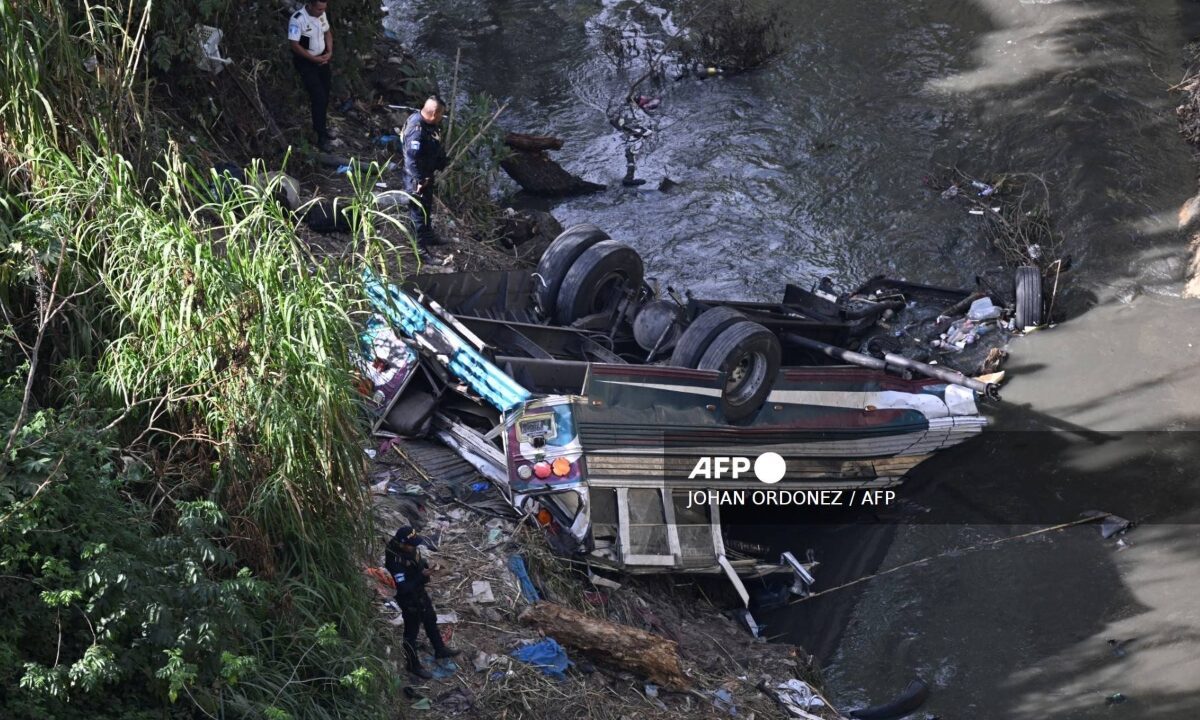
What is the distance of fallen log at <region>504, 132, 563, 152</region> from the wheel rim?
528cm

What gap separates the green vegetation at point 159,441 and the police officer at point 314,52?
4720 mm

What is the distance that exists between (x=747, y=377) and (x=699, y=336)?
50 centimetres

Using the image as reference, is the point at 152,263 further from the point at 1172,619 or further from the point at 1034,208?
the point at 1034,208

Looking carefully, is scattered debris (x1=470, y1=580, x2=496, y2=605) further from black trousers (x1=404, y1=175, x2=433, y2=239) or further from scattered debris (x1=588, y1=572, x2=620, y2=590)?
black trousers (x1=404, y1=175, x2=433, y2=239)

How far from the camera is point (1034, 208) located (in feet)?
38.1

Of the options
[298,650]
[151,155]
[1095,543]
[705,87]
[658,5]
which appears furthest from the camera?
[658,5]

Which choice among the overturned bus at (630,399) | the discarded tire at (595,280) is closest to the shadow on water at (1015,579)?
the overturned bus at (630,399)

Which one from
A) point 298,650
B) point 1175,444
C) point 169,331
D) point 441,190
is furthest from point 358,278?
point 1175,444

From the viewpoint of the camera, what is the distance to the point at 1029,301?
10148 millimetres

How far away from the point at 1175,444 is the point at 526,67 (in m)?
9.83

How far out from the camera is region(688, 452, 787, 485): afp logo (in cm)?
736

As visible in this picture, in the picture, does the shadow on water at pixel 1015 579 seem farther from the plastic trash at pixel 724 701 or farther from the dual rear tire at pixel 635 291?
the dual rear tire at pixel 635 291

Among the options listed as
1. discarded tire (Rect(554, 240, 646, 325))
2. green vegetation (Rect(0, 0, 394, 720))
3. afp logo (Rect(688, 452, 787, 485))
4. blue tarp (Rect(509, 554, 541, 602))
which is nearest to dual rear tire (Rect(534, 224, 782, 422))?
discarded tire (Rect(554, 240, 646, 325))

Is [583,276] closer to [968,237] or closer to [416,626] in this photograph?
[416,626]
